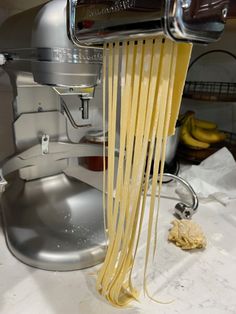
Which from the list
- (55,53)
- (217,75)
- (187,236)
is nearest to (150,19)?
(55,53)

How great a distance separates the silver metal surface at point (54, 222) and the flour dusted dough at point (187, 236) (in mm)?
134

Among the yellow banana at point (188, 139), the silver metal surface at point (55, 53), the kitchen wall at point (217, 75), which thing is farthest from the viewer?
the kitchen wall at point (217, 75)

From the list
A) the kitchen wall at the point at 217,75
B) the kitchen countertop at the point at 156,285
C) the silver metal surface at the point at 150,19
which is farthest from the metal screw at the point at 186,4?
the kitchen wall at the point at 217,75

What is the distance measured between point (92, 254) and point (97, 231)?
0.05 m

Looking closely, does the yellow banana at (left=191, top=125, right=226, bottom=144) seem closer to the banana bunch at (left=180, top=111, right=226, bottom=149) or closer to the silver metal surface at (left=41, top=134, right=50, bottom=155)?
the banana bunch at (left=180, top=111, right=226, bottom=149)

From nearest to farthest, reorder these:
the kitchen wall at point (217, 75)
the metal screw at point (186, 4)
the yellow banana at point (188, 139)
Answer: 1. the metal screw at point (186, 4)
2. the yellow banana at point (188, 139)
3. the kitchen wall at point (217, 75)

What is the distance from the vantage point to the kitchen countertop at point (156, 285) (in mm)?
368

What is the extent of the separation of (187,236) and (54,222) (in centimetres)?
24

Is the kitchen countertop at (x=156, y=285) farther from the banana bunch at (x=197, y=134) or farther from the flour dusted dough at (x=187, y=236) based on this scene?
the banana bunch at (x=197, y=134)

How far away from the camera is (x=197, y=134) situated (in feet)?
2.88

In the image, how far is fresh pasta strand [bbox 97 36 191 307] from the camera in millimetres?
299

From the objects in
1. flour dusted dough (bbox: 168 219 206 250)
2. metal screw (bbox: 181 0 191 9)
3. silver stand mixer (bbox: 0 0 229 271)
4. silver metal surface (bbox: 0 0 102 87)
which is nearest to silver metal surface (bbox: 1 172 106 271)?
silver stand mixer (bbox: 0 0 229 271)

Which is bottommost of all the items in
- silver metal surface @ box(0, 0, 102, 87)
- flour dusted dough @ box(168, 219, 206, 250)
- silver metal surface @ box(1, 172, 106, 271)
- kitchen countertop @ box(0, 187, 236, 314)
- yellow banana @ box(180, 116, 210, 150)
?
kitchen countertop @ box(0, 187, 236, 314)

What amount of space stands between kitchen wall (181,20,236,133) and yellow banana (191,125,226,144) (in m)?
0.16
